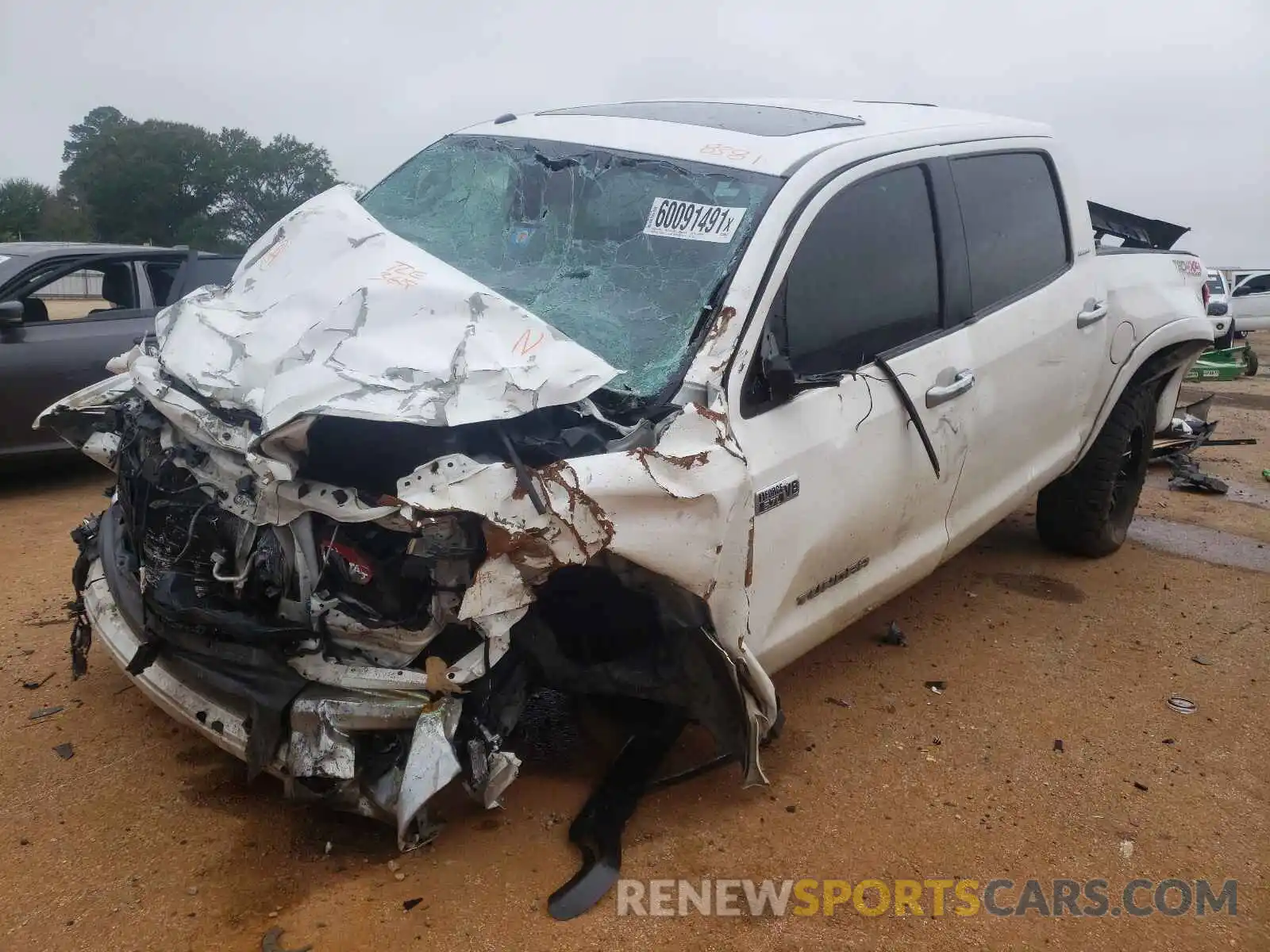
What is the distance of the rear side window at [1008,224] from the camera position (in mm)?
3666

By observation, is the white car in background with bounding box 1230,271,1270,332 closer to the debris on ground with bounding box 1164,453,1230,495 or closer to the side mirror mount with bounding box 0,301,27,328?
the debris on ground with bounding box 1164,453,1230,495

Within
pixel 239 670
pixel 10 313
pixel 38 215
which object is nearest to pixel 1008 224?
pixel 239 670

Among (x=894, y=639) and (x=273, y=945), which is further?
(x=894, y=639)

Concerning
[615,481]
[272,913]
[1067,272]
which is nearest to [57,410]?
[272,913]

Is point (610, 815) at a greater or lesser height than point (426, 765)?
lesser

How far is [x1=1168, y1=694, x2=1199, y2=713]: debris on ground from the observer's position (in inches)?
144

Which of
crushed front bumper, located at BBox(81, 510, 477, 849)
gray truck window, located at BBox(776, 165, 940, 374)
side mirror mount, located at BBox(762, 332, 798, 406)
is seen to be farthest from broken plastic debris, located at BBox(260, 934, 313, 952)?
gray truck window, located at BBox(776, 165, 940, 374)

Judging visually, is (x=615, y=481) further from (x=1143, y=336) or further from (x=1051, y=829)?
(x=1143, y=336)

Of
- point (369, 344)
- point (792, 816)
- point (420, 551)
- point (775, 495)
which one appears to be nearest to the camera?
point (420, 551)

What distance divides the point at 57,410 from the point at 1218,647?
14.7 feet

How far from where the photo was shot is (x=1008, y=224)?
3.88 meters

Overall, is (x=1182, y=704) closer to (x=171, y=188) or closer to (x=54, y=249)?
(x=54, y=249)

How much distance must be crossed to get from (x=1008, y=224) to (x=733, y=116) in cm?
119

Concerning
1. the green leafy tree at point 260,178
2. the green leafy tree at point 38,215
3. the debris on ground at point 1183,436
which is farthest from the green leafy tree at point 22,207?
the debris on ground at point 1183,436
